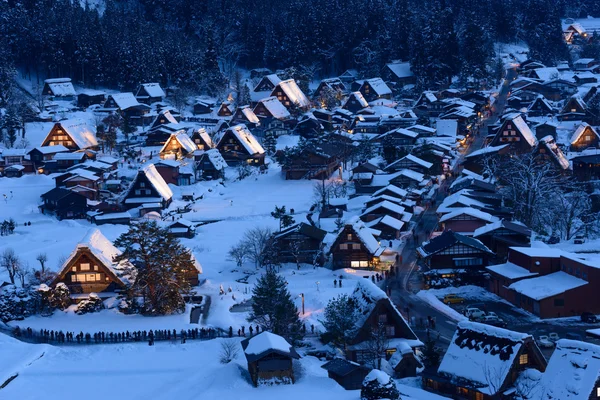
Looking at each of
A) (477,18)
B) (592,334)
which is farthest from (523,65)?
(592,334)

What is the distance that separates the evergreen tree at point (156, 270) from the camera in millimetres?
29188

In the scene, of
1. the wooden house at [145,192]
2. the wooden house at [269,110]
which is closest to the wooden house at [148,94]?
the wooden house at [269,110]

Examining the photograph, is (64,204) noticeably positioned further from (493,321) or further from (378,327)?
(493,321)

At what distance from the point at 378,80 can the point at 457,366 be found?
51721mm

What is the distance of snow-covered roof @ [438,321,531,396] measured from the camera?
21.6 m

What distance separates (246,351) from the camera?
2298 cm

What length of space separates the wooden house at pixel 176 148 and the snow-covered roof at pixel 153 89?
13244 mm

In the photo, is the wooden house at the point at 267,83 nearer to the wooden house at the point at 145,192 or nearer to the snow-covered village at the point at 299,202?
the snow-covered village at the point at 299,202

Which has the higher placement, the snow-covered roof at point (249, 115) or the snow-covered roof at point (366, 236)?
the snow-covered roof at point (249, 115)

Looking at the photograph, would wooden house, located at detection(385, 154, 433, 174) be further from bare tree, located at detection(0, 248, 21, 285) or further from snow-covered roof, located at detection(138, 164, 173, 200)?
bare tree, located at detection(0, 248, 21, 285)

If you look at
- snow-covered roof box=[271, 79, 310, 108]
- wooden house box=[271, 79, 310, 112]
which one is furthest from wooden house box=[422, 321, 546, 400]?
snow-covered roof box=[271, 79, 310, 108]

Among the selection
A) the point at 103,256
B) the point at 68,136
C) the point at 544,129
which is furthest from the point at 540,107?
the point at 103,256

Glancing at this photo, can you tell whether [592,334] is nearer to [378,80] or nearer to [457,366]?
[457,366]

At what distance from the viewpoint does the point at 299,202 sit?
45.2 metres
